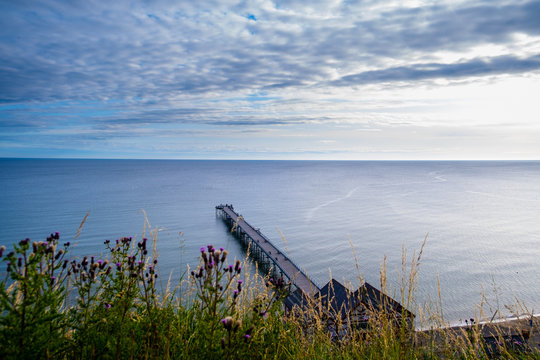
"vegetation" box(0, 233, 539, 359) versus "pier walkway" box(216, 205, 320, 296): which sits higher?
"vegetation" box(0, 233, 539, 359)

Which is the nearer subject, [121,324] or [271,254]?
[121,324]

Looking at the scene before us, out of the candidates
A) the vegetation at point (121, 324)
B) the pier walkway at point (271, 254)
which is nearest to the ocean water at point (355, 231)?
the pier walkway at point (271, 254)

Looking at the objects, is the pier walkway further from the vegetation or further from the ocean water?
the vegetation

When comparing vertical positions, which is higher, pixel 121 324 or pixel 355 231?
pixel 121 324

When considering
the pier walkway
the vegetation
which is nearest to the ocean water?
the pier walkway

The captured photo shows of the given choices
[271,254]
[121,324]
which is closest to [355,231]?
[271,254]

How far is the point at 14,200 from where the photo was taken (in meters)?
76.3

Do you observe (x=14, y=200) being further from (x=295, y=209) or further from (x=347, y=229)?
(x=347, y=229)

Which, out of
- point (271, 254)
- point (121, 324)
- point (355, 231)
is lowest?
point (355, 231)

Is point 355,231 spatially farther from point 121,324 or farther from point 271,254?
point 121,324

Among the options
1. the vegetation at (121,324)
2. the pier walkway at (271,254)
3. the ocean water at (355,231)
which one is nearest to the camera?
the vegetation at (121,324)

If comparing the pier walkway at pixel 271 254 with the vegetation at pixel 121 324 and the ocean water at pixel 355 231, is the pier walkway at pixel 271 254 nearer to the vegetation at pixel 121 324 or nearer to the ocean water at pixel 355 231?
the ocean water at pixel 355 231

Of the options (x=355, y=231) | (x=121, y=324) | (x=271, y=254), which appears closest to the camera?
(x=121, y=324)

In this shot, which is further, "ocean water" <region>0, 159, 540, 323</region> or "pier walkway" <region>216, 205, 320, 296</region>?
"ocean water" <region>0, 159, 540, 323</region>
